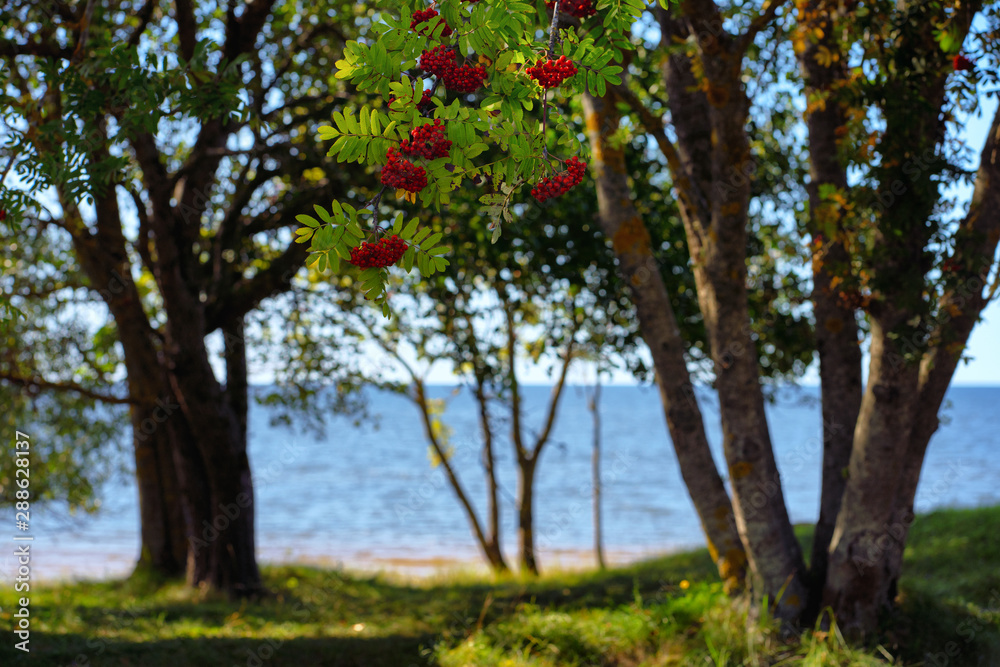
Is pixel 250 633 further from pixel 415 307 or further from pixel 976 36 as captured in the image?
pixel 976 36

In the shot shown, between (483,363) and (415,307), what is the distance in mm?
1342

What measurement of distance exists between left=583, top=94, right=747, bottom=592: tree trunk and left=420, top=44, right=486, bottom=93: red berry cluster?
3.15 metres

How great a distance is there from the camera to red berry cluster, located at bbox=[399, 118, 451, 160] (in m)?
2.14

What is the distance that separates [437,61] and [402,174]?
1.14ft

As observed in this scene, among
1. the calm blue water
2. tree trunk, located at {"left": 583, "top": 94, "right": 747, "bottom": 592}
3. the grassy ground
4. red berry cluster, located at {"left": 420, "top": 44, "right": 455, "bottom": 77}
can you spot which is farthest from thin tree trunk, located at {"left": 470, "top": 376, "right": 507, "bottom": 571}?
red berry cluster, located at {"left": 420, "top": 44, "right": 455, "bottom": 77}

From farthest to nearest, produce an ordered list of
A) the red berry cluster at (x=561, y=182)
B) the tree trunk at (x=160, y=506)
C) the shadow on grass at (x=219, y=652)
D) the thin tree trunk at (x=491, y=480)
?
the thin tree trunk at (x=491, y=480) < the tree trunk at (x=160, y=506) < the shadow on grass at (x=219, y=652) < the red berry cluster at (x=561, y=182)

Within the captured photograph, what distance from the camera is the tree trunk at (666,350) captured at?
5.19 meters

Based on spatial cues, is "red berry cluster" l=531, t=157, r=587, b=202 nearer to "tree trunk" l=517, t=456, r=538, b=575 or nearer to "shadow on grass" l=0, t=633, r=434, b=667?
"shadow on grass" l=0, t=633, r=434, b=667

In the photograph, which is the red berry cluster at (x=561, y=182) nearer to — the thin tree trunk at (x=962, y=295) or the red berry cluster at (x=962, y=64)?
the red berry cluster at (x=962, y=64)

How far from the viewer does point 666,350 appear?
5203 mm

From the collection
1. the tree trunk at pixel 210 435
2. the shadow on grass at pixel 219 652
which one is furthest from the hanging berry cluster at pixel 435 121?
the tree trunk at pixel 210 435

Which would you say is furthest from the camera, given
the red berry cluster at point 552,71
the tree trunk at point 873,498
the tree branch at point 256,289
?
the tree branch at point 256,289

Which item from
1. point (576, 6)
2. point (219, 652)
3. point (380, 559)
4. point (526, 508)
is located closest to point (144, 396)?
point (219, 652)

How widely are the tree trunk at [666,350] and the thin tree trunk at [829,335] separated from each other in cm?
66
